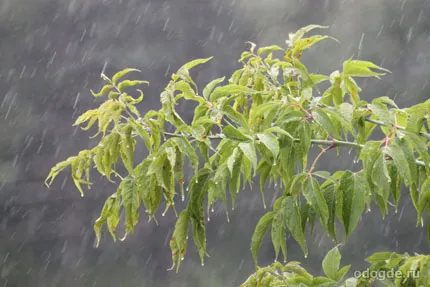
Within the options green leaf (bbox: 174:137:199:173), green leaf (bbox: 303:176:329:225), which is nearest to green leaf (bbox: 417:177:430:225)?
green leaf (bbox: 303:176:329:225)

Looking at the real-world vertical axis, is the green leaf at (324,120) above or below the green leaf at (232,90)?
below

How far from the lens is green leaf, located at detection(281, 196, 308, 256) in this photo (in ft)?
2.28

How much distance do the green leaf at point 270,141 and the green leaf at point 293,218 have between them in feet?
0.19

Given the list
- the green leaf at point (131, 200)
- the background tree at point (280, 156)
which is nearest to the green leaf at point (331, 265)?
the background tree at point (280, 156)

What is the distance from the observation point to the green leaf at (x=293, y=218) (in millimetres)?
696

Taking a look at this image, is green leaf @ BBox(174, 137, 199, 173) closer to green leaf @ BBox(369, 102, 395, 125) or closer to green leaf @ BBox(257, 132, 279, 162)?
green leaf @ BBox(257, 132, 279, 162)

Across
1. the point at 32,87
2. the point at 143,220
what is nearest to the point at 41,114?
the point at 32,87

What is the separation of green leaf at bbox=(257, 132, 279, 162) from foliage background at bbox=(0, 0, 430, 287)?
5.41m

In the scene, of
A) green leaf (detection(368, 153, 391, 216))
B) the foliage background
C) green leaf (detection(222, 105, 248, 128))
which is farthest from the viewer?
the foliage background

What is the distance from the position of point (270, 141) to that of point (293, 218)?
78 mm

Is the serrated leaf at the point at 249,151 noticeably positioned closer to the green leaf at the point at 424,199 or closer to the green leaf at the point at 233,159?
the green leaf at the point at 233,159

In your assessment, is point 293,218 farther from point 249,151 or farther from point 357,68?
point 357,68

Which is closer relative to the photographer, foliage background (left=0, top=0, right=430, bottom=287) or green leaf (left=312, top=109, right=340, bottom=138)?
green leaf (left=312, top=109, right=340, bottom=138)

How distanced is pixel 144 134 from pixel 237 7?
696 cm
